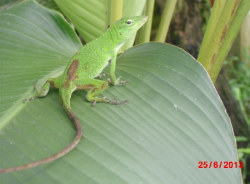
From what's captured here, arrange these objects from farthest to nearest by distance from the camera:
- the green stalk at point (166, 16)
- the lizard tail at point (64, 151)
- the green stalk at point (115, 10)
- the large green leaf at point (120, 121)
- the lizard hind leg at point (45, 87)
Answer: the green stalk at point (166, 16)
the green stalk at point (115, 10)
the lizard hind leg at point (45, 87)
the large green leaf at point (120, 121)
the lizard tail at point (64, 151)

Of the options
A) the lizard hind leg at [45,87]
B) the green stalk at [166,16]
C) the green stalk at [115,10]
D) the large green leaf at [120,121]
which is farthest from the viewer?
the green stalk at [166,16]

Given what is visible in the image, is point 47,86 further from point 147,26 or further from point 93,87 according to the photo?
point 147,26

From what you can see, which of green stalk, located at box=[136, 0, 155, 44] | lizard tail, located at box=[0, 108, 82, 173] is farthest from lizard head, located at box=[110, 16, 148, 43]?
lizard tail, located at box=[0, 108, 82, 173]

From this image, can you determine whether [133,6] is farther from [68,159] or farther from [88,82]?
[68,159]

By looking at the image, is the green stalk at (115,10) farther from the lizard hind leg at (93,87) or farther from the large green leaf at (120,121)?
the lizard hind leg at (93,87)

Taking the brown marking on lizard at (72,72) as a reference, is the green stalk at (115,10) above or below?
above

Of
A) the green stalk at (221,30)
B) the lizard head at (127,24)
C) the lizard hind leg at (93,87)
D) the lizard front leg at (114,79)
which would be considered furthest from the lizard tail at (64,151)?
the green stalk at (221,30)

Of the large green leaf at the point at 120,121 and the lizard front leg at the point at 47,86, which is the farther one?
the lizard front leg at the point at 47,86
